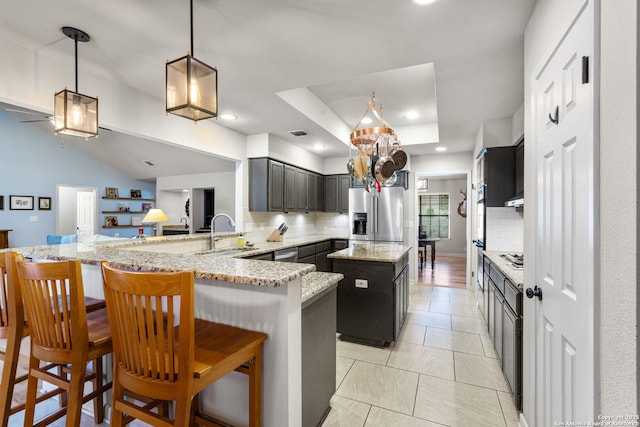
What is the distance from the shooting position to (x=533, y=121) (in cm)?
167

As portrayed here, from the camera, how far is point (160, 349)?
1056 mm

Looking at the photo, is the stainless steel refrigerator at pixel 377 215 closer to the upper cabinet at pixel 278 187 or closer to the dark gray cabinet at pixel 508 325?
the upper cabinet at pixel 278 187

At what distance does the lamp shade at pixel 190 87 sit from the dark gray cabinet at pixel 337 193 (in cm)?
447

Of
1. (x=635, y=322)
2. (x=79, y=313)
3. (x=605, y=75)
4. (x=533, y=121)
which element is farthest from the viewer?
(x=533, y=121)

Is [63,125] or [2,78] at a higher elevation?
[2,78]

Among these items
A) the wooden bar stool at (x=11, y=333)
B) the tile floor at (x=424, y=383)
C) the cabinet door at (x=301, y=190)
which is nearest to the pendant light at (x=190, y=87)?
the wooden bar stool at (x=11, y=333)

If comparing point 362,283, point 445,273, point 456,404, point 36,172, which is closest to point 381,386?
point 456,404

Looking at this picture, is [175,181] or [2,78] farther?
[175,181]

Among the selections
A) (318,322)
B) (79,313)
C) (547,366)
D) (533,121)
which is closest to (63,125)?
(79,313)

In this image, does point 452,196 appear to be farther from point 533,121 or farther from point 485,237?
point 533,121

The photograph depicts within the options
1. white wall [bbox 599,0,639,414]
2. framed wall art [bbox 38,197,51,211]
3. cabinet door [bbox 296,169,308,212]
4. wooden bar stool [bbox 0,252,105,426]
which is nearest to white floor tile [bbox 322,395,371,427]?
white wall [bbox 599,0,639,414]

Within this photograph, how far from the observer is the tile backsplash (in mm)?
3379

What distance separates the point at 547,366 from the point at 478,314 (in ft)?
9.06

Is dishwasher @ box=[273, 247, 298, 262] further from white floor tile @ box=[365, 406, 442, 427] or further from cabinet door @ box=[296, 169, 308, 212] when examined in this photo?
white floor tile @ box=[365, 406, 442, 427]
